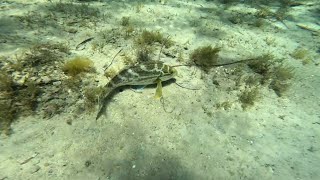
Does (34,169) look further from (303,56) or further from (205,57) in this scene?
(303,56)

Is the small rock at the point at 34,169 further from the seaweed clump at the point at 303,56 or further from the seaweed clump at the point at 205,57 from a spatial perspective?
the seaweed clump at the point at 303,56

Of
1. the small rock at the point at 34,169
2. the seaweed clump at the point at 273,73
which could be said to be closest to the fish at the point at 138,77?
the small rock at the point at 34,169

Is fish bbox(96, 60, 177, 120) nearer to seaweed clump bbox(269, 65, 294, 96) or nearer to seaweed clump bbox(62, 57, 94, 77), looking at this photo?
seaweed clump bbox(62, 57, 94, 77)

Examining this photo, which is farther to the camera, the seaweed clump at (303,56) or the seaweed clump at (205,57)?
the seaweed clump at (303,56)

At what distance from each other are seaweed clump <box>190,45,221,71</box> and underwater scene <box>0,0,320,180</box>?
1.0 inches

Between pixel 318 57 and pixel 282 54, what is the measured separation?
96 centimetres

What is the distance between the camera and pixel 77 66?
4.60m

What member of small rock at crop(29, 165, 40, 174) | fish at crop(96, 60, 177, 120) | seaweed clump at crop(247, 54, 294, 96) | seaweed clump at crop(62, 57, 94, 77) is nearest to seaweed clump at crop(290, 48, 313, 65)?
seaweed clump at crop(247, 54, 294, 96)

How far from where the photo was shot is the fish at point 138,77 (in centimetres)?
433

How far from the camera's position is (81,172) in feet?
11.6

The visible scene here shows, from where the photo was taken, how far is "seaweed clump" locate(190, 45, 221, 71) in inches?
213

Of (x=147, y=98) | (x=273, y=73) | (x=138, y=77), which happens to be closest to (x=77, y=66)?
(x=138, y=77)

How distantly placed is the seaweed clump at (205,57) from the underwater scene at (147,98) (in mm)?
26

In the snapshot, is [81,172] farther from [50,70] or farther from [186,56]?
[186,56]
